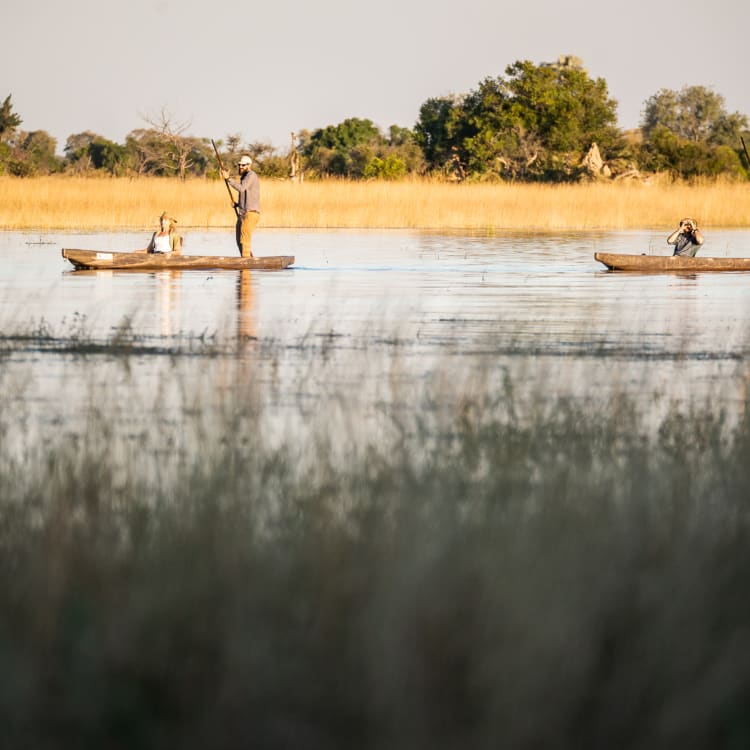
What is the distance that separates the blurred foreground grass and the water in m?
2.80

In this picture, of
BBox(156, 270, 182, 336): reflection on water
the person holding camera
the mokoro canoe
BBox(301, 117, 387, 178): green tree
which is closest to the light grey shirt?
BBox(156, 270, 182, 336): reflection on water

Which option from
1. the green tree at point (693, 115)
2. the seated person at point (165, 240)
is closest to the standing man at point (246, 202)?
the seated person at point (165, 240)

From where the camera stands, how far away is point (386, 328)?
14.1 meters

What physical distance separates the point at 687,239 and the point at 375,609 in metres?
19.5

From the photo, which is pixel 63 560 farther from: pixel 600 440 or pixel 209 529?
pixel 600 440

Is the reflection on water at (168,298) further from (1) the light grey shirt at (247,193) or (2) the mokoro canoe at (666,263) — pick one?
(2) the mokoro canoe at (666,263)

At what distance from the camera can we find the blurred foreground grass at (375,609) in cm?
410

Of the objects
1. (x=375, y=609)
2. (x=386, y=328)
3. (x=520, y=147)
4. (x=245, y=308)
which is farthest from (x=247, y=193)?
(x=520, y=147)

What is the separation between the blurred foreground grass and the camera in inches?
161

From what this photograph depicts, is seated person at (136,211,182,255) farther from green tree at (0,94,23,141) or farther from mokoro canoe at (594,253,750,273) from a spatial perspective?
green tree at (0,94,23,141)

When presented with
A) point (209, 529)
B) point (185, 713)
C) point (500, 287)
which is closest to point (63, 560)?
point (209, 529)

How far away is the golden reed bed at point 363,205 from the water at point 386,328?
12564mm

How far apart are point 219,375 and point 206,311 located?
5.35 meters

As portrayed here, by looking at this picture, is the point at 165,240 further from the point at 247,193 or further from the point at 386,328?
the point at 386,328
